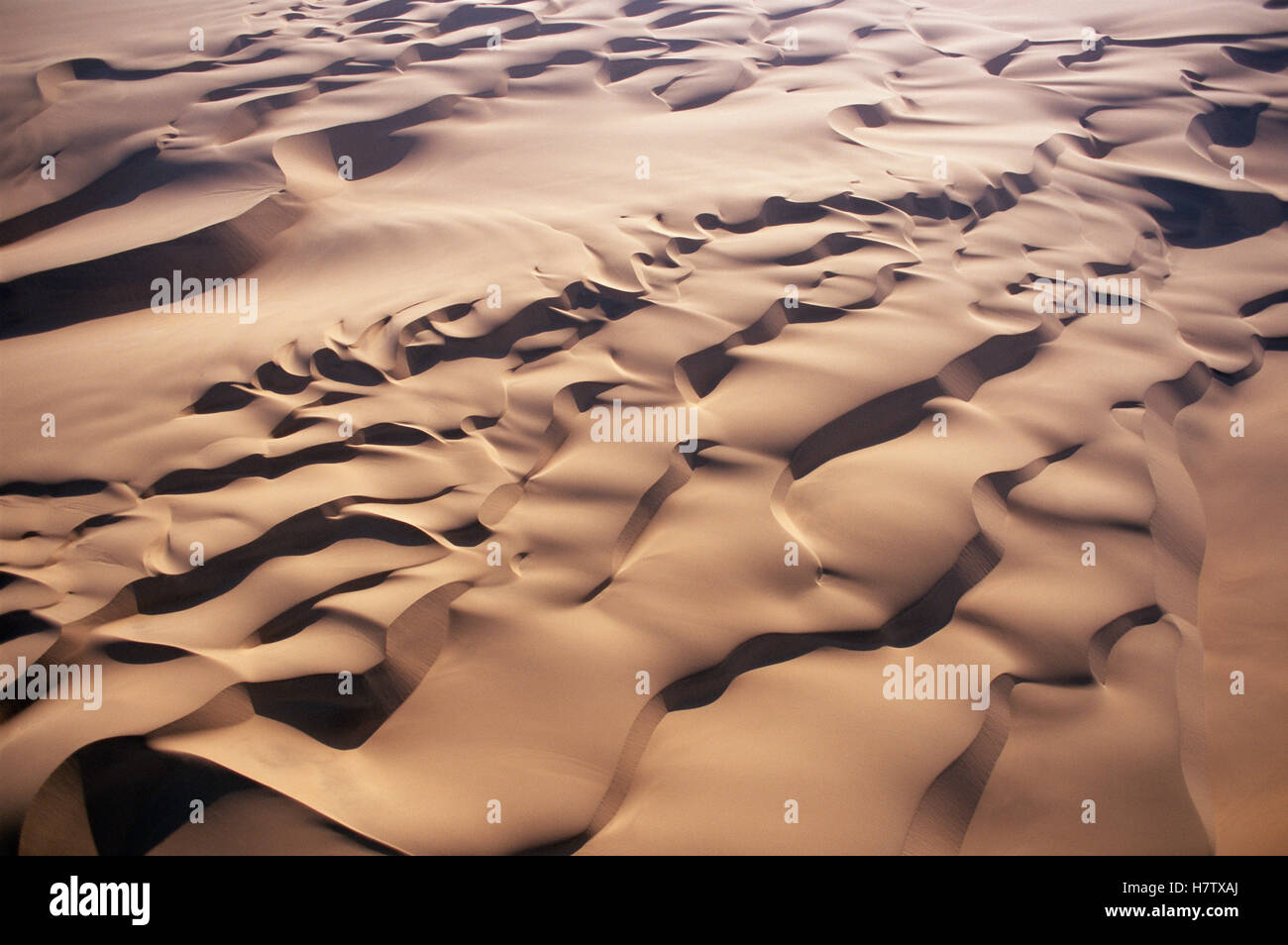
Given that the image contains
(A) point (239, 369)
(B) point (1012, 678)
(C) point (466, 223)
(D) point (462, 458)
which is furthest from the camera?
(C) point (466, 223)

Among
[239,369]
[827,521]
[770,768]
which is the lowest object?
[770,768]

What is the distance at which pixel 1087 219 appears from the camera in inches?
172

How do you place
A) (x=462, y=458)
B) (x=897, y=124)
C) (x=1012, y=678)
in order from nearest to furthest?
(x=1012, y=678) < (x=462, y=458) < (x=897, y=124)

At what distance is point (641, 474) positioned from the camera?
9.01 ft

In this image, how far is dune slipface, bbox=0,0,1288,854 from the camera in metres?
2.00

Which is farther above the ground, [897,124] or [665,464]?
[897,124]

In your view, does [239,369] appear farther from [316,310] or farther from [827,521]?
[827,521]

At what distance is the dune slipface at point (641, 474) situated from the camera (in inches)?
78.7

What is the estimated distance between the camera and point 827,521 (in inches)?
104

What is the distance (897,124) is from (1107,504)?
134 inches

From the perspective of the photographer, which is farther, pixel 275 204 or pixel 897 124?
pixel 897 124

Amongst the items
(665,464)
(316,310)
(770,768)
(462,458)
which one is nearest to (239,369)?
(316,310)

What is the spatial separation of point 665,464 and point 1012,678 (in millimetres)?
1198

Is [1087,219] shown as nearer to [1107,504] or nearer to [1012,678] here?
[1107,504]
